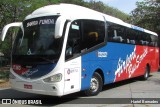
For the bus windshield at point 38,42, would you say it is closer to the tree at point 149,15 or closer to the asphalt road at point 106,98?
the asphalt road at point 106,98

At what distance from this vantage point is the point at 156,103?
10773mm

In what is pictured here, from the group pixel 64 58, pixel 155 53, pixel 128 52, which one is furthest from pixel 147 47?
pixel 64 58

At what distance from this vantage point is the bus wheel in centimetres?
1198

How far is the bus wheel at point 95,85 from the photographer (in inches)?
472

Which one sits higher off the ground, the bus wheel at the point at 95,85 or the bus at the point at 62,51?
the bus at the point at 62,51

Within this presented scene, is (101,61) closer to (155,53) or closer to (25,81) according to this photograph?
(25,81)

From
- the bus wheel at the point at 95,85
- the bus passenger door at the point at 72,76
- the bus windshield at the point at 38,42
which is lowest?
the bus wheel at the point at 95,85

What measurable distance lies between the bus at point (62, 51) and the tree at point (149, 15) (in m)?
21.8

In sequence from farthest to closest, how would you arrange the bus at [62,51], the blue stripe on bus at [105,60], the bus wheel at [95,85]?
the bus wheel at [95,85]
the blue stripe on bus at [105,60]
the bus at [62,51]

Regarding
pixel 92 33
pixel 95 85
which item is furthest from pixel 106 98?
pixel 92 33

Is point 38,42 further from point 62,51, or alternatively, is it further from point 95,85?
point 95,85

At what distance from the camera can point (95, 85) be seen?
12234 millimetres

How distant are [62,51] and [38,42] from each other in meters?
0.91

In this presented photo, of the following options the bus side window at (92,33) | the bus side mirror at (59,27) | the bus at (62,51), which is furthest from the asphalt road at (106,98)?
the bus side mirror at (59,27)
